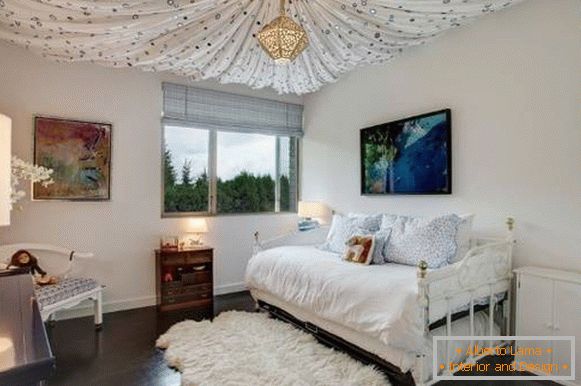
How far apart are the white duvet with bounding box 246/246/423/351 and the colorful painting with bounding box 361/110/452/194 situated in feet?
3.13

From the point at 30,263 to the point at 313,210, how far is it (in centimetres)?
299

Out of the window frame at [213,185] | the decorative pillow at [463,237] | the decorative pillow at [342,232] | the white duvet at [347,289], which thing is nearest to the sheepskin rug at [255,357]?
the white duvet at [347,289]

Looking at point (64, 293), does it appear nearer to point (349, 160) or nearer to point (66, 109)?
point (66, 109)

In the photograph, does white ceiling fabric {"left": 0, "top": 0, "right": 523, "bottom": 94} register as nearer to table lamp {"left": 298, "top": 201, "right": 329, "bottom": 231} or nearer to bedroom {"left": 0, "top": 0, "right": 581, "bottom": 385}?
bedroom {"left": 0, "top": 0, "right": 581, "bottom": 385}

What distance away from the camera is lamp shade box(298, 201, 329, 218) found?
15.1ft

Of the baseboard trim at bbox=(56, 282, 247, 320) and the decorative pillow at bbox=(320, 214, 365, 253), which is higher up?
the decorative pillow at bbox=(320, 214, 365, 253)

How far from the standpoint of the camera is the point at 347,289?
8.30 feet

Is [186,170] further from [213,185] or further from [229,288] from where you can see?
[229,288]

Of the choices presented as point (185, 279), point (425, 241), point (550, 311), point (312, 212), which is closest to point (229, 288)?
point (185, 279)

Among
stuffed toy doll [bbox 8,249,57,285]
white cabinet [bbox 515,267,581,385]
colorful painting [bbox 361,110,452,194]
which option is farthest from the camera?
colorful painting [bbox 361,110,452,194]

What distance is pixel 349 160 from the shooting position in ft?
14.3

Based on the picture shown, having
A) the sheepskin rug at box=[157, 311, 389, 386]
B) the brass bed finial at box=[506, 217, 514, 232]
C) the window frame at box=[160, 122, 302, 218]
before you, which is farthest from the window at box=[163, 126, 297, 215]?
the brass bed finial at box=[506, 217, 514, 232]

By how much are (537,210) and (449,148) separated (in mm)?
875

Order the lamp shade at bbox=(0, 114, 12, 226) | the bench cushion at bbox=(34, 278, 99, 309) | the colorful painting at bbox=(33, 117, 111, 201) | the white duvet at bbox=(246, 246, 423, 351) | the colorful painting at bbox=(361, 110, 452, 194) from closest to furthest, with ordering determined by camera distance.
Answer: the lamp shade at bbox=(0, 114, 12, 226) → the white duvet at bbox=(246, 246, 423, 351) → the bench cushion at bbox=(34, 278, 99, 309) → the colorful painting at bbox=(361, 110, 452, 194) → the colorful painting at bbox=(33, 117, 111, 201)
